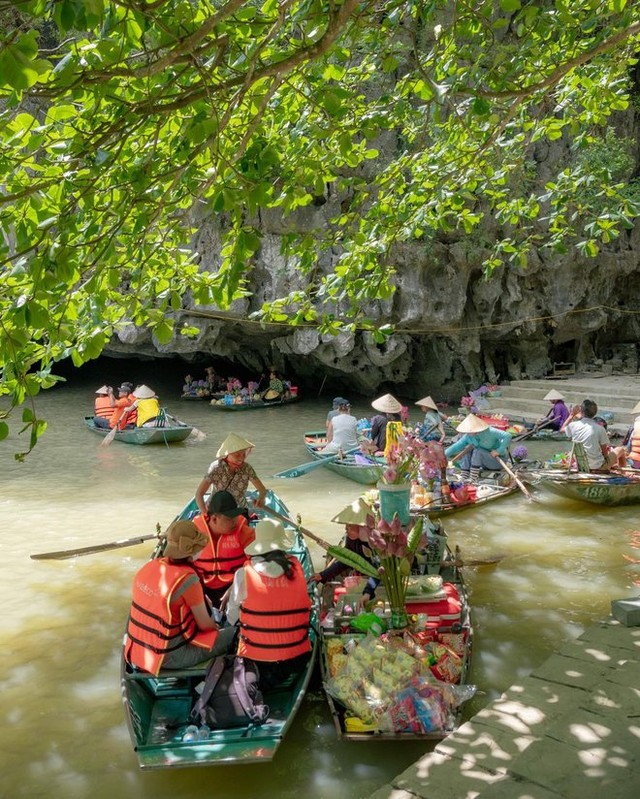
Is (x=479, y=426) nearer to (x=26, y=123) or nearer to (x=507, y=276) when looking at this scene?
(x=26, y=123)

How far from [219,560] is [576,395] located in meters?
12.3

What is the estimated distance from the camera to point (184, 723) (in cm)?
388

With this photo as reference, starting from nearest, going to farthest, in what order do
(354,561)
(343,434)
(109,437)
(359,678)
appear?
(359,678) → (354,561) → (343,434) → (109,437)

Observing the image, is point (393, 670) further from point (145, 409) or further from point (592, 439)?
point (145, 409)

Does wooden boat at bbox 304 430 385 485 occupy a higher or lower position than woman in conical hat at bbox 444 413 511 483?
lower

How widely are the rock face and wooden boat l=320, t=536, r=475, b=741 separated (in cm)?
1124

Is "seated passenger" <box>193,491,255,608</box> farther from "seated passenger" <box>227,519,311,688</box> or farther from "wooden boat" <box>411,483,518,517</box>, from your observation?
"wooden boat" <box>411,483,518,517</box>

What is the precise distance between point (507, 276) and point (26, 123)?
15419 millimetres

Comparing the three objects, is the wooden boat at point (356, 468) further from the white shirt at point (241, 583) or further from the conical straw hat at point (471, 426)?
the white shirt at point (241, 583)

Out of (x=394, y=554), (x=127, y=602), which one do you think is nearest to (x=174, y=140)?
(x=394, y=554)

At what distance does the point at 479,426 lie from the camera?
363 inches

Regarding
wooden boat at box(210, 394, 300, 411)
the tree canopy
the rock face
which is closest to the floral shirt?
the tree canopy

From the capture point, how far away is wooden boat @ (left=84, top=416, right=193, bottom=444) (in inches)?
521

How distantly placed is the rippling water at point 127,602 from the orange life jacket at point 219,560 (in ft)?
3.17
